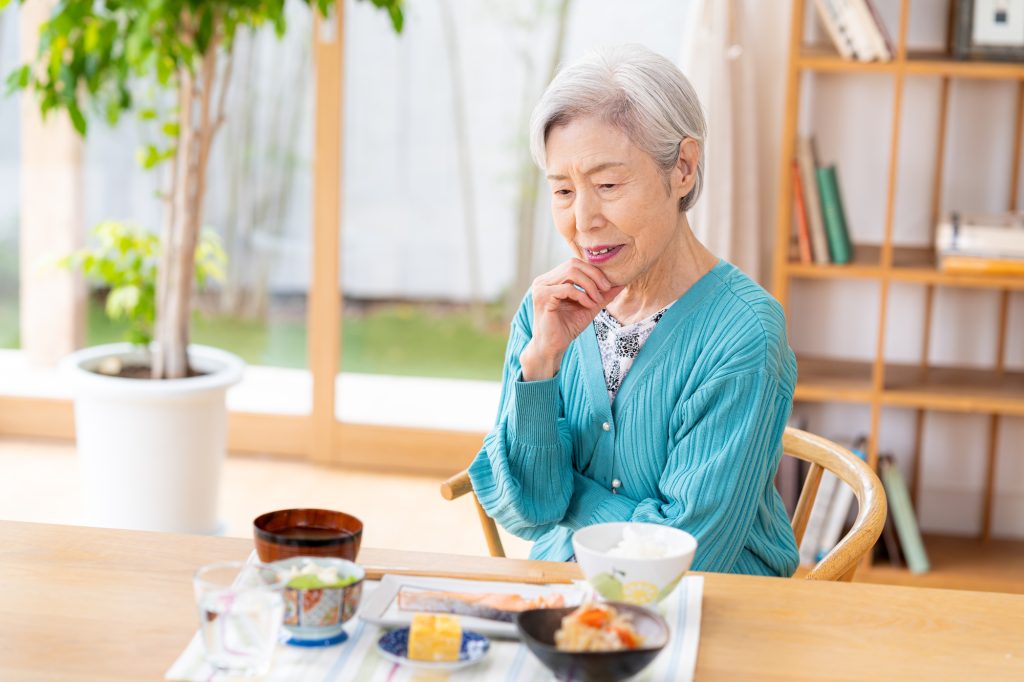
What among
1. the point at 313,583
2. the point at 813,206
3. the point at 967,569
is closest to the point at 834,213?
the point at 813,206

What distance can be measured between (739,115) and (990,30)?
0.68m

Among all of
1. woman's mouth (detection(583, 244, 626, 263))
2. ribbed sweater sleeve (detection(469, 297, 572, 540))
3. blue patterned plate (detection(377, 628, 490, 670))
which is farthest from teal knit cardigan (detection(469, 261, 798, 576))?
blue patterned plate (detection(377, 628, 490, 670))

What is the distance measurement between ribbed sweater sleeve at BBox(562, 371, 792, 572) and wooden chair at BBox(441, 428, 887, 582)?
12 cm

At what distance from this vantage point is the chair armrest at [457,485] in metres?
1.69

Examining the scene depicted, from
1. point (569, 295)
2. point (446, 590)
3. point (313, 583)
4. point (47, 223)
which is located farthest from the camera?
point (47, 223)

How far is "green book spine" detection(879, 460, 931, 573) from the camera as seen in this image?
324 cm

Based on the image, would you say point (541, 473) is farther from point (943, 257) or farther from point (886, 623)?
point (943, 257)

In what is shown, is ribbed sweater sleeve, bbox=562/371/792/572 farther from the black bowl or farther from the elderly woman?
the black bowl

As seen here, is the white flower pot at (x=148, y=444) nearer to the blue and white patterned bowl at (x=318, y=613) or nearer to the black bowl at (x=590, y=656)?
the blue and white patterned bowl at (x=318, y=613)

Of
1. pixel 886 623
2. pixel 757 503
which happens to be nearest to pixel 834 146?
pixel 757 503

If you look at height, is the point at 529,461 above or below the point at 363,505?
above

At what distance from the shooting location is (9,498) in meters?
3.56

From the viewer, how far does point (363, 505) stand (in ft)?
11.8

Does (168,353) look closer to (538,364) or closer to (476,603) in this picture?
(538,364)
